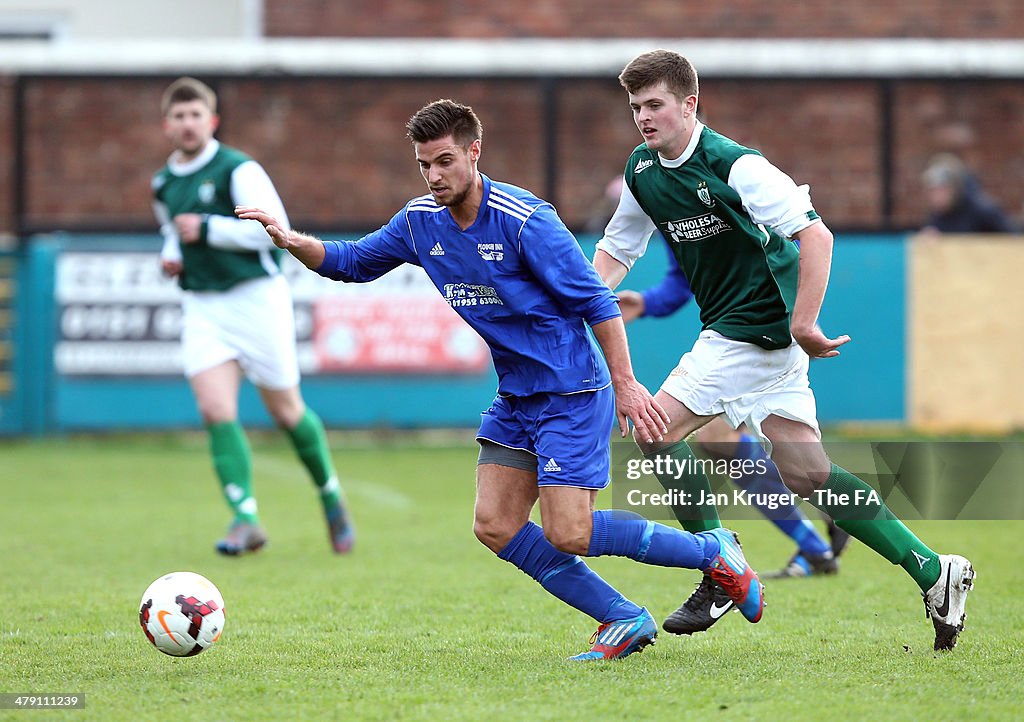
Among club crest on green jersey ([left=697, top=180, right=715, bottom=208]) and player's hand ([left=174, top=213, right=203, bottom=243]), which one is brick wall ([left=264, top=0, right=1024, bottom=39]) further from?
club crest on green jersey ([left=697, top=180, right=715, bottom=208])

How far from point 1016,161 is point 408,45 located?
23.5 ft

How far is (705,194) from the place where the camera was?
5.36 m

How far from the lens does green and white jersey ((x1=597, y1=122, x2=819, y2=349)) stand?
5320 mm

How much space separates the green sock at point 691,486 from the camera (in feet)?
18.6

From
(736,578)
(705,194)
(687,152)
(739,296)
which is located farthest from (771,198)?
(736,578)

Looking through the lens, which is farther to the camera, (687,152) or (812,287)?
(687,152)

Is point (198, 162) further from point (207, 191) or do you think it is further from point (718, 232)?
point (718, 232)

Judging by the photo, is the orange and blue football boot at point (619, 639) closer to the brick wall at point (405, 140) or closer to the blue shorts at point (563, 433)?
the blue shorts at point (563, 433)

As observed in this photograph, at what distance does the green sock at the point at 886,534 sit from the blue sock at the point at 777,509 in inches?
62.6


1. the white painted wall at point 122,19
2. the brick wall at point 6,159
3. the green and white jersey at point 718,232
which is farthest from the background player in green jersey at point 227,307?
the white painted wall at point 122,19

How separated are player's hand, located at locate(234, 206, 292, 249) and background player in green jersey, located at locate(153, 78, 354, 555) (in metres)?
2.93

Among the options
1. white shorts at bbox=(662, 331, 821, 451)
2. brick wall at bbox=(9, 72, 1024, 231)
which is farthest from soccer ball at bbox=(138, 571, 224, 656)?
brick wall at bbox=(9, 72, 1024, 231)

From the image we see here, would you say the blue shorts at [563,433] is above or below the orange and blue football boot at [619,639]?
above

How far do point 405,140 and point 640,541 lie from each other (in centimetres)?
1212
